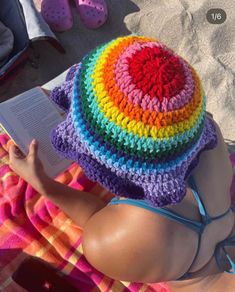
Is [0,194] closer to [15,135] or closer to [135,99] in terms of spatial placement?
[15,135]

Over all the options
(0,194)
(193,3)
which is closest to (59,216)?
(0,194)

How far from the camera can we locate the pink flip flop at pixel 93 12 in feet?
6.18

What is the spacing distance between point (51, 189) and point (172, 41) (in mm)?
978

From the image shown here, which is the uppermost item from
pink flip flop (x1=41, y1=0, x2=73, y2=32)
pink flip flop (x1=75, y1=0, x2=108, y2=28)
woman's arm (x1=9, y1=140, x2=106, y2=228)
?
pink flip flop (x1=41, y1=0, x2=73, y2=32)

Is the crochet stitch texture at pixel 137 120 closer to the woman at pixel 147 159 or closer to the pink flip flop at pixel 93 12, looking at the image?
the woman at pixel 147 159

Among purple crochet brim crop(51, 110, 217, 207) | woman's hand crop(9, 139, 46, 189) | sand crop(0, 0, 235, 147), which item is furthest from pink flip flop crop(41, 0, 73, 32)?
purple crochet brim crop(51, 110, 217, 207)

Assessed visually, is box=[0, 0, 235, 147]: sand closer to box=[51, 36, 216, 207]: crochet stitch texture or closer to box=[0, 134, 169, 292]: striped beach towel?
box=[0, 134, 169, 292]: striped beach towel

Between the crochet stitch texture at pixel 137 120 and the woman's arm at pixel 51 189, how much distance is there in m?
0.28

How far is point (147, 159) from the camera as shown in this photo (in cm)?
78

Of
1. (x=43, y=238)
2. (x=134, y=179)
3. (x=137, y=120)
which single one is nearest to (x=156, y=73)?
(x=137, y=120)

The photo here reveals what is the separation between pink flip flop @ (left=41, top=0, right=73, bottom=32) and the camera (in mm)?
1842

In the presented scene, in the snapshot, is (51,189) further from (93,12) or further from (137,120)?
(93,12)

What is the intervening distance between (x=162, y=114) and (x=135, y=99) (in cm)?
5

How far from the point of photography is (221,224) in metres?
1.06
